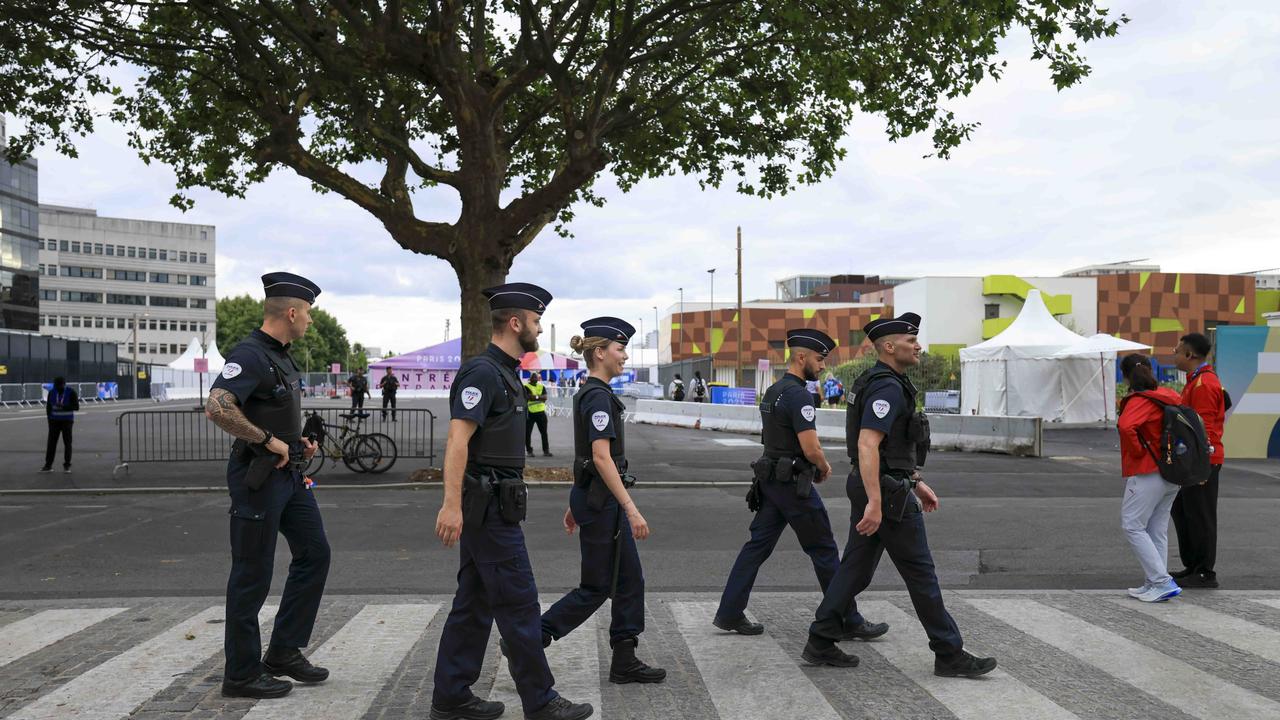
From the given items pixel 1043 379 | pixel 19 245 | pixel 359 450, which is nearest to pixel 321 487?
pixel 359 450

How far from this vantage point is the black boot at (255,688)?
4805 millimetres

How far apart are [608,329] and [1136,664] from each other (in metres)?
3.28

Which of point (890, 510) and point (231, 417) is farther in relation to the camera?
point (890, 510)

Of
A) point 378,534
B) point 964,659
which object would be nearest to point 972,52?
point 378,534

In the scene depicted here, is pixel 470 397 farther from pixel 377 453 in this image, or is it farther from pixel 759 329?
pixel 759 329

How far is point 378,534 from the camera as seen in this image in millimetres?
10359

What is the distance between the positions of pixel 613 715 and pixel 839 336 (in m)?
69.3

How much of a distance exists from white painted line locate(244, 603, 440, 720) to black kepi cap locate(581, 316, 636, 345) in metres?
2.01

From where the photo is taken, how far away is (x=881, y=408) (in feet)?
17.2

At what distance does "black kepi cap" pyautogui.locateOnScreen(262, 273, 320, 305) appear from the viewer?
5098 millimetres

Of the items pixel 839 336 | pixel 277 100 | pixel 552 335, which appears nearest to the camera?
pixel 277 100

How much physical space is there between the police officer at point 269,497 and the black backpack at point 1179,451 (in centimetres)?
543

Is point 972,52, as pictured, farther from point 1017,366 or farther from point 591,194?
point 1017,366

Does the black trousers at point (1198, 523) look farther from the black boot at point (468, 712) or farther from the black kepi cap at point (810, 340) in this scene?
the black boot at point (468, 712)
